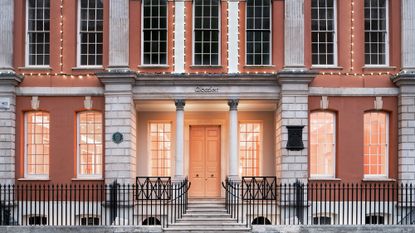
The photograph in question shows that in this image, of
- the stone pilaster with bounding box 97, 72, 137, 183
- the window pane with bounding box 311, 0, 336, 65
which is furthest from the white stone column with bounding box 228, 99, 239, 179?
the stone pilaster with bounding box 97, 72, 137, 183

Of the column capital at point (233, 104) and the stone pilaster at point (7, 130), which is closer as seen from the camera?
the stone pilaster at point (7, 130)

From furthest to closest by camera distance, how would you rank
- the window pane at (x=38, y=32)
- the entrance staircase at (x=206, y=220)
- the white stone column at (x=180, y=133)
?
1. the window pane at (x=38, y=32)
2. the white stone column at (x=180, y=133)
3. the entrance staircase at (x=206, y=220)

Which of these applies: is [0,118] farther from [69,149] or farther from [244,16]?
[244,16]

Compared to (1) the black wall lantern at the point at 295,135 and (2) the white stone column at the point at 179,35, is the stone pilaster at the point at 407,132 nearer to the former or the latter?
(1) the black wall lantern at the point at 295,135

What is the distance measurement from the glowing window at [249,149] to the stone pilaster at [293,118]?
8.04 ft

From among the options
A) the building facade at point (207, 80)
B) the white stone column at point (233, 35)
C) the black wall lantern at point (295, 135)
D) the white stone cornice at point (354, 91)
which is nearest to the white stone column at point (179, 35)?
the building facade at point (207, 80)

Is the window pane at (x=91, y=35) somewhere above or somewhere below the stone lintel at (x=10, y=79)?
above

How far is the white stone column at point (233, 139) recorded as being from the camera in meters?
26.5

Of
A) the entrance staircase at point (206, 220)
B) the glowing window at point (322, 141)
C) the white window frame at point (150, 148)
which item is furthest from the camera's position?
the white window frame at point (150, 148)

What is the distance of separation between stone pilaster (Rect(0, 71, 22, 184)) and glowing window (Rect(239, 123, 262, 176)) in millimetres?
8750

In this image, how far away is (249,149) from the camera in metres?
28.7

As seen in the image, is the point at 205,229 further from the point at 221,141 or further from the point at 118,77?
the point at 118,77

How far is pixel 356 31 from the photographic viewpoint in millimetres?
26984

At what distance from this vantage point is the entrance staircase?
2350 cm
